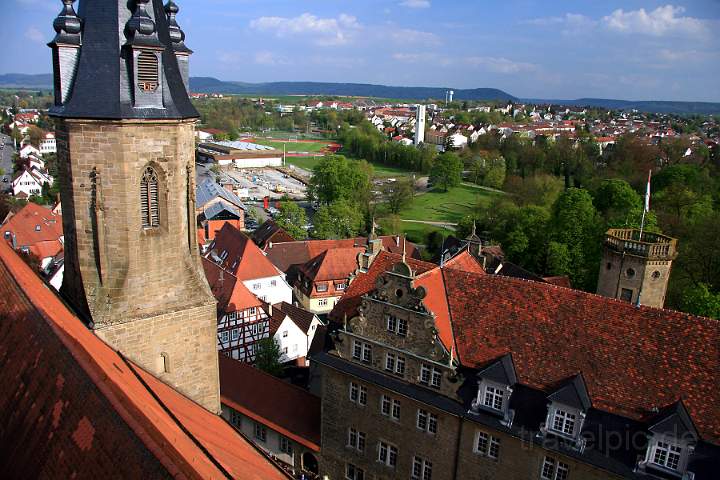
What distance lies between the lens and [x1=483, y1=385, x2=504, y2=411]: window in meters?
18.7

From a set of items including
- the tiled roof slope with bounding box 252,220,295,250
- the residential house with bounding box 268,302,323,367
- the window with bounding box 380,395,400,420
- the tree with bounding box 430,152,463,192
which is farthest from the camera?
the tree with bounding box 430,152,463,192

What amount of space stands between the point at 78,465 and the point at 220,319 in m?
27.0

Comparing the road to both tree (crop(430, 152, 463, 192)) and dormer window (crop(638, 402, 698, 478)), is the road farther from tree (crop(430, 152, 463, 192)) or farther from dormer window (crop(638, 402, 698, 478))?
dormer window (crop(638, 402, 698, 478))

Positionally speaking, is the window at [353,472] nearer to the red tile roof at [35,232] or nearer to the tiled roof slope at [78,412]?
the tiled roof slope at [78,412]

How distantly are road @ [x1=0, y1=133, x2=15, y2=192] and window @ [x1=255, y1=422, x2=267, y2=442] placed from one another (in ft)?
288

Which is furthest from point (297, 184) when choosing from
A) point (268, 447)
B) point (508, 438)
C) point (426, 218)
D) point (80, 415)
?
point (80, 415)

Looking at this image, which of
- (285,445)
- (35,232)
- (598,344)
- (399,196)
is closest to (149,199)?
(598,344)

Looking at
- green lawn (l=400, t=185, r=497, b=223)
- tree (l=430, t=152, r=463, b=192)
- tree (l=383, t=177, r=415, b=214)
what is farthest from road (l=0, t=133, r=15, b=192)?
tree (l=430, t=152, r=463, b=192)

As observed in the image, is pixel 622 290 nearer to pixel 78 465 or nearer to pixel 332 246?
pixel 78 465

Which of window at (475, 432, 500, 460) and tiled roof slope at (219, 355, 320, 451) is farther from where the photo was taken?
tiled roof slope at (219, 355, 320, 451)

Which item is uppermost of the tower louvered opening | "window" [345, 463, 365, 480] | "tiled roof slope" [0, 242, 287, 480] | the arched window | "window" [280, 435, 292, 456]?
the tower louvered opening

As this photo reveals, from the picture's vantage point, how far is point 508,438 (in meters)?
18.5

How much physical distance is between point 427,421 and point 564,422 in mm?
5041

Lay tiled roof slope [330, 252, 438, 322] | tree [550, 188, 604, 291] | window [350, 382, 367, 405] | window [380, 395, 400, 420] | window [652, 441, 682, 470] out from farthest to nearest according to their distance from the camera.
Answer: tree [550, 188, 604, 291], tiled roof slope [330, 252, 438, 322], window [350, 382, 367, 405], window [380, 395, 400, 420], window [652, 441, 682, 470]
